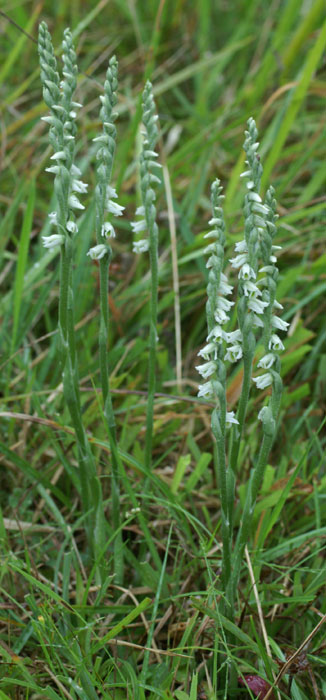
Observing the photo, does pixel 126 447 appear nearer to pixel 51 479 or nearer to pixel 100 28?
pixel 51 479

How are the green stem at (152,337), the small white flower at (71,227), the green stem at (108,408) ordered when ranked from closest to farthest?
the small white flower at (71,227)
the green stem at (108,408)
the green stem at (152,337)

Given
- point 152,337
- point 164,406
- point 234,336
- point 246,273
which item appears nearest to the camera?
point 246,273

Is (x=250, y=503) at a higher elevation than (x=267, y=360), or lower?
lower

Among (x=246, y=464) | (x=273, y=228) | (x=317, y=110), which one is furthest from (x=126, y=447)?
(x=317, y=110)

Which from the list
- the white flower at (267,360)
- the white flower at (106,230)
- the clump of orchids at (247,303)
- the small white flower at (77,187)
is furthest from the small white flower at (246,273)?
the small white flower at (77,187)

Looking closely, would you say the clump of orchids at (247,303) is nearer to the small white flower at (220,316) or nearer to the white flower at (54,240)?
the small white flower at (220,316)

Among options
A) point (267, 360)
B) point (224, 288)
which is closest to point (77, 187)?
point (224, 288)

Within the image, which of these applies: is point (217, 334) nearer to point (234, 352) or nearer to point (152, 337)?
point (234, 352)

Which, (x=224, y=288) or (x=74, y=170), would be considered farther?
(x=74, y=170)

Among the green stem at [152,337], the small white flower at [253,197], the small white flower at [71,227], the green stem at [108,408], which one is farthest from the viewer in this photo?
the green stem at [152,337]
